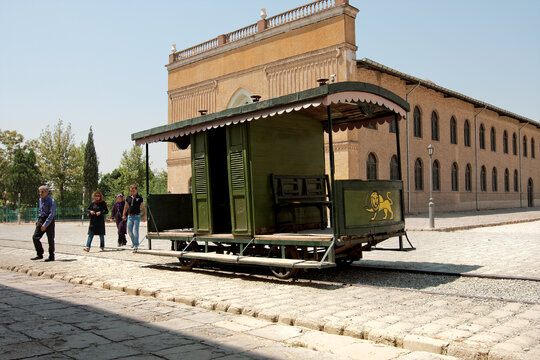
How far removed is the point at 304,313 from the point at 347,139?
2129cm

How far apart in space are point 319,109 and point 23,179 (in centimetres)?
5520

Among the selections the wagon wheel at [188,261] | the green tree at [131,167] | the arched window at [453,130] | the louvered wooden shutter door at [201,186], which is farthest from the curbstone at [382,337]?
the green tree at [131,167]

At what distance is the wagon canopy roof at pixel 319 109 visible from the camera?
7.74 meters

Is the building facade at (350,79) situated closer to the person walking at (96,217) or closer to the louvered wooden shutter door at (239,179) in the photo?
the person walking at (96,217)

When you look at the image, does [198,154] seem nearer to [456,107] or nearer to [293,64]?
[293,64]

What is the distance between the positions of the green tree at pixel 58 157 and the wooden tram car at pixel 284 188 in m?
45.1

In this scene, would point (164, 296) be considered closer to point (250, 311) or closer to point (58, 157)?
point (250, 311)

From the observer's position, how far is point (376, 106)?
29.9 feet

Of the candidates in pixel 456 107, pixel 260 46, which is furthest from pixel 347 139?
pixel 456 107

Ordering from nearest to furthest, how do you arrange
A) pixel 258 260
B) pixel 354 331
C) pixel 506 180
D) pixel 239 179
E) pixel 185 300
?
pixel 354 331
pixel 185 300
pixel 258 260
pixel 239 179
pixel 506 180

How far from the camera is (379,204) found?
8.36 m

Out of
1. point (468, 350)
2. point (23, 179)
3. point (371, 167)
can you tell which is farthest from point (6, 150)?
point (468, 350)

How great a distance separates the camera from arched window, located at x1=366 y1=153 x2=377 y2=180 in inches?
1097

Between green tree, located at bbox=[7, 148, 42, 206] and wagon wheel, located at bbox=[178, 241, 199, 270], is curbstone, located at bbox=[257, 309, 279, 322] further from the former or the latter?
green tree, located at bbox=[7, 148, 42, 206]
